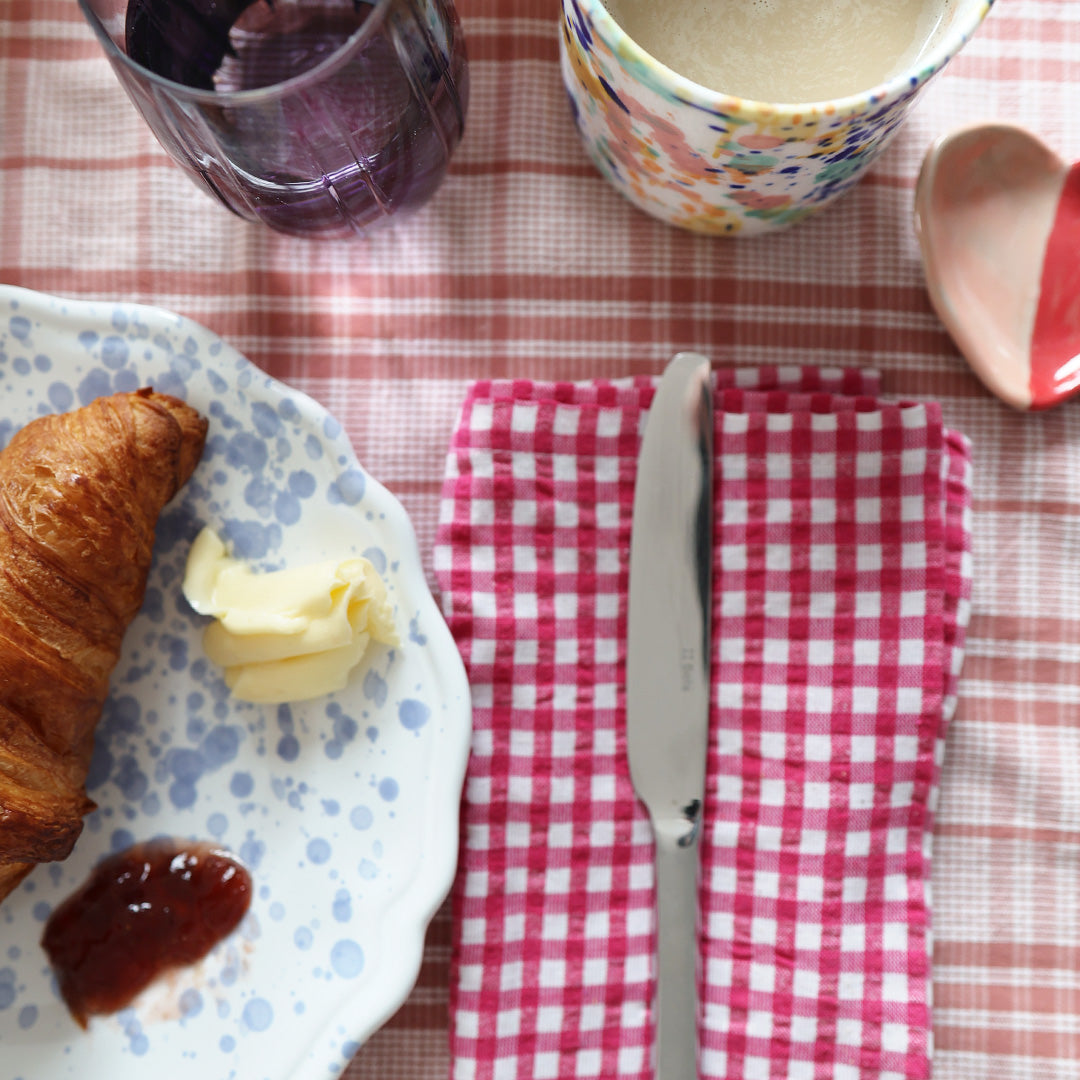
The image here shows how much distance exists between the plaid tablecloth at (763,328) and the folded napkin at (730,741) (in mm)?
55

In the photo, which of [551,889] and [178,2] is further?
[551,889]

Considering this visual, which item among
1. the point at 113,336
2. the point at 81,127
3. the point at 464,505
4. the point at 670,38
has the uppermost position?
the point at 670,38

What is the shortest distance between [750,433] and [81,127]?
62 cm

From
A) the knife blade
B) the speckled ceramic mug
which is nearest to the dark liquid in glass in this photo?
the speckled ceramic mug

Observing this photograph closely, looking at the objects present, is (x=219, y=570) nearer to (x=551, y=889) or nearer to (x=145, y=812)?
(x=145, y=812)

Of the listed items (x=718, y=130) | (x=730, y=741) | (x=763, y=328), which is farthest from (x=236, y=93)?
(x=730, y=741)

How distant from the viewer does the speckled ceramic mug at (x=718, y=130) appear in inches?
21.6

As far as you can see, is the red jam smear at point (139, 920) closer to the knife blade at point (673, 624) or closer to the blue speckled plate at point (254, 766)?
the blue speckled plate at point (254, 766)

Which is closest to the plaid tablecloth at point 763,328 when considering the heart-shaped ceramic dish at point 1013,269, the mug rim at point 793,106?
the heart-shaped ceramic dish at point 1013,269

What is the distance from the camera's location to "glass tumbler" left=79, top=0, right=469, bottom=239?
1.90 ft

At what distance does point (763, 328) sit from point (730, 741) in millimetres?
345

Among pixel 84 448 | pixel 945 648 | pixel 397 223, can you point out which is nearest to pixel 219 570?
pixel 84 448

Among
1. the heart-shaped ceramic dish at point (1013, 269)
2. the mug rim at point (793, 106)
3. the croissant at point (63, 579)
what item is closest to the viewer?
the mug rim at point (793, 106)

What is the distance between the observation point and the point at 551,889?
78 centimetres
